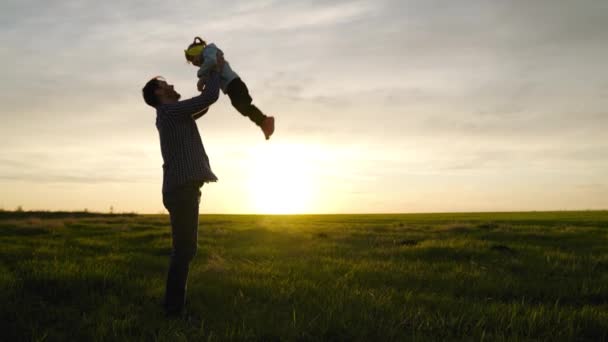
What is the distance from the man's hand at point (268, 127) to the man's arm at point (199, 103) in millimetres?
649

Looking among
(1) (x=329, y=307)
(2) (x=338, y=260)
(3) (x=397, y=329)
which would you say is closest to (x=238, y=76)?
(1) (x=329, y=307)

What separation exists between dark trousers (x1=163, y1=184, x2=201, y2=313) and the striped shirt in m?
0.12

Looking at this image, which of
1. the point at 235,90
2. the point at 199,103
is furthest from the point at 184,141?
the point at 235,90

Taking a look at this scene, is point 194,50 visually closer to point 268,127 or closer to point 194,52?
point 194,52

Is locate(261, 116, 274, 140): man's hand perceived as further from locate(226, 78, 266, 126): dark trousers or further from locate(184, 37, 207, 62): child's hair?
locate(184, 37, 207, 62): child's hair

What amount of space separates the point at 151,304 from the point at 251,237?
10.3m

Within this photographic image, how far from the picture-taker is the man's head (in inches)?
199

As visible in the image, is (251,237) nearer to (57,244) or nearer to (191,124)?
(57,244)

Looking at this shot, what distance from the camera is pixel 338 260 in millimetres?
9547

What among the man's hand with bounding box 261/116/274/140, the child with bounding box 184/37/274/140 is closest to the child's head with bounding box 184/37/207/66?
the child with bounding box 184/37/274/140

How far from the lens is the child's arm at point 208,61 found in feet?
15.5

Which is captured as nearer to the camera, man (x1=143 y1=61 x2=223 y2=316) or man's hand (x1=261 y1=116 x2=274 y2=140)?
man (x1=143 y1=61 x2=223 y2=316)

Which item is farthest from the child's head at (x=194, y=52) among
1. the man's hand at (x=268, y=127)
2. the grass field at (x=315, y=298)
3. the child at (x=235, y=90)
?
the grass field at (x=315, y=298)

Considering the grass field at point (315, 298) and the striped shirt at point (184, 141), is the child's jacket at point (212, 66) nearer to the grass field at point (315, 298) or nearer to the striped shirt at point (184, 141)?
the striped shirt at point (184, 141)
